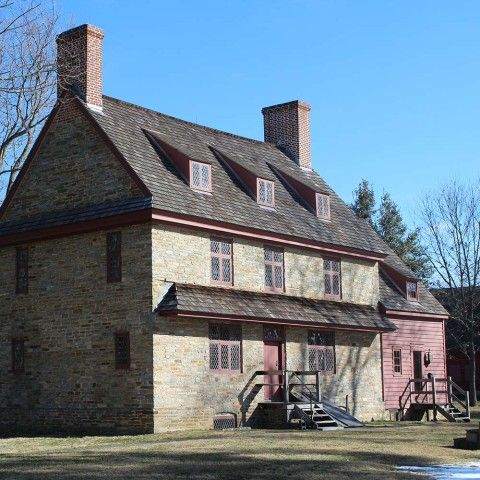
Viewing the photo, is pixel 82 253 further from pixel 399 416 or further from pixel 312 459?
pixel 399 416

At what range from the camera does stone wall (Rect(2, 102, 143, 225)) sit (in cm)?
2611

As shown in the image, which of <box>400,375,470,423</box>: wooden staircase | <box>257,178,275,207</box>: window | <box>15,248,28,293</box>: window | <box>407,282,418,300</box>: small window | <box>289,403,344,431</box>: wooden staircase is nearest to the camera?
<box>289,403,344,431</box>: wooden staircase

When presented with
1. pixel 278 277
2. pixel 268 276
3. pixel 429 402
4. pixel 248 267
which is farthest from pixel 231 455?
pixel 429 402

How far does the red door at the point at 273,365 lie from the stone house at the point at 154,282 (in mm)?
62

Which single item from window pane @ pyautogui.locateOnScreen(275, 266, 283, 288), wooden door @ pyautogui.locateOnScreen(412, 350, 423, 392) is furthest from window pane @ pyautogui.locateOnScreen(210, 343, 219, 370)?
wooden door @ pyautogui.locateOnScreen(412, 350, 423, 392)

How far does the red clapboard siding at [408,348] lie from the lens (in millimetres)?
34781

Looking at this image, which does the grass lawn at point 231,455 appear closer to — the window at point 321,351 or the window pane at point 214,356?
the window pane at point 214,356

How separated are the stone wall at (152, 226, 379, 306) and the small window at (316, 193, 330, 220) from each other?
5.79 feet

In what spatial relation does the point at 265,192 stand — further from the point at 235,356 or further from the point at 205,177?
the point at 235,356

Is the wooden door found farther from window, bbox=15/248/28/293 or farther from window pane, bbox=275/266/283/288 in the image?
window, bbox=15/248/28/293

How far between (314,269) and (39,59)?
1205cm

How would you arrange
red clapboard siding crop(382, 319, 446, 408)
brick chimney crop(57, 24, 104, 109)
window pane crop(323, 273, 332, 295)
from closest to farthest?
brick chimney crop(57, 24, 104, 109)
window pane crop(323, 273, 332, 295)
red clapboard siding crop(382, 319, 446, 408)

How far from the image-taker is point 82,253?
2650 cm

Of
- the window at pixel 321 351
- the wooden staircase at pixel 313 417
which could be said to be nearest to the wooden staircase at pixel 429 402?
the window at pixel 321 351
